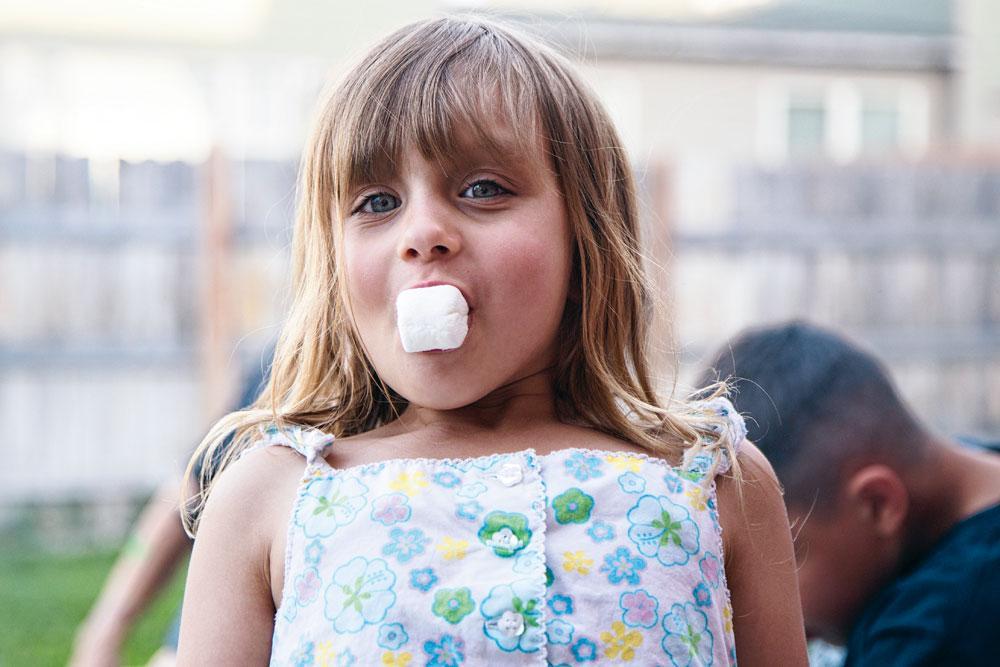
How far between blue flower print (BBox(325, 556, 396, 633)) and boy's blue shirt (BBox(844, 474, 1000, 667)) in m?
0.99

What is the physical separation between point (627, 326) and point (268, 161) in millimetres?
4698

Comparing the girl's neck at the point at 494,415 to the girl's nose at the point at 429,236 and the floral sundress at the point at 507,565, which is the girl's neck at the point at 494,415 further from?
the girl's nose at the point at 429,236

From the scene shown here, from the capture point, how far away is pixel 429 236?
1.20m

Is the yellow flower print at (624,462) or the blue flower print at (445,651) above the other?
the yellow flower print at (624,462)

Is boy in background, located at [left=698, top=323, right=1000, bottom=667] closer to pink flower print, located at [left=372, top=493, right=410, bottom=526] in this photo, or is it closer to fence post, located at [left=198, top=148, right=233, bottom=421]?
pink flower print, located at [left=372, top=493, right=410, bottom=526]

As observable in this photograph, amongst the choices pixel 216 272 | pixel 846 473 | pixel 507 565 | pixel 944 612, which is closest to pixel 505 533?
pixel 507 565

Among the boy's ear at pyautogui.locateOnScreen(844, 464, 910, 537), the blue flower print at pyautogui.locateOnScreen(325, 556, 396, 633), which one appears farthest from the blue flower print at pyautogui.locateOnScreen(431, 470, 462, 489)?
the boy's ear at pyautogui.locateOnScreen(844, 464, 910, 537)

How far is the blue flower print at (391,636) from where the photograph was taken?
44.4 inches

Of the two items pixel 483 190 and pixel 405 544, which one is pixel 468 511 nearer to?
pixel 405 544

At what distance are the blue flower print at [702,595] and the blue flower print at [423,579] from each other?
268 mm

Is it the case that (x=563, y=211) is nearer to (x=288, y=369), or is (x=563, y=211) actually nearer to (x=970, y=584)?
(x=288, y=369)

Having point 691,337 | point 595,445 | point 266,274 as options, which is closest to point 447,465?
point 595,445

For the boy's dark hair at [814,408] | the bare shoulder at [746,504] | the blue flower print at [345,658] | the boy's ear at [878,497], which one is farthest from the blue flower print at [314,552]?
the boy's ear at [878,497]

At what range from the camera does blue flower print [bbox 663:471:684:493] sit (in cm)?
124
